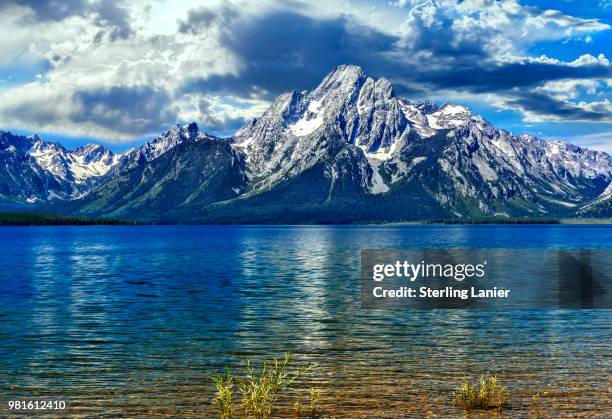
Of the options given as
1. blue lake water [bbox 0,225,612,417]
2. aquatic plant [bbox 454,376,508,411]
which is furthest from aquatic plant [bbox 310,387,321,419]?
aquatic plant [bbox 454,376,508,411]

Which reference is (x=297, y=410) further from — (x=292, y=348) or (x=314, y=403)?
(x=292, y=348)

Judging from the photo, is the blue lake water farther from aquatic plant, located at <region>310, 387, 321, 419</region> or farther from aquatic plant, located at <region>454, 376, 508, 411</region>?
aquatic plant, located at <region>454, 376, 508, 411</region>

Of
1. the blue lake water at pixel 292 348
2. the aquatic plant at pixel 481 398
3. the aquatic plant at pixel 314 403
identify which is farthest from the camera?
the blue lake water at pixel 292 348

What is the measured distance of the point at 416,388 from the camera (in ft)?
119

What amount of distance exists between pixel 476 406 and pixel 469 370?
9219 mm

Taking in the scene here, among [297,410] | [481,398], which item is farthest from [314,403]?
[481,398]

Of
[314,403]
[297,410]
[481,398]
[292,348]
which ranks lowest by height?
[292,348]

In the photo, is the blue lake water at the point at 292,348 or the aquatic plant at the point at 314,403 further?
the blue lake water at the point at 292,348

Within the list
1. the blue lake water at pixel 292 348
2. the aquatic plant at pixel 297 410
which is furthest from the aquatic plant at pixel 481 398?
the aquatic plant at pixel 297 410

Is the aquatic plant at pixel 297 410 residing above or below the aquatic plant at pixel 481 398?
below

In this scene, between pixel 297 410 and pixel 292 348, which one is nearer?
pixel 297 410

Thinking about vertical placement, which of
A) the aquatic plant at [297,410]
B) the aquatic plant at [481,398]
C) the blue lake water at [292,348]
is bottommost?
the blue lake water at [292,348]

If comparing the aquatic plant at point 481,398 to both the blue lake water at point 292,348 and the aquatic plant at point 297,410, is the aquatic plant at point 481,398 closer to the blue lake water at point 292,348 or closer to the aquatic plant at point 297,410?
the blue lake water at point 292,348

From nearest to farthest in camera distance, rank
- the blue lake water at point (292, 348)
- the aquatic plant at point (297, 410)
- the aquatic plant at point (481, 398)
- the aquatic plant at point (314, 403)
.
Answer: the aquatic plant at point (297, 410), the aquatic plant at point (314, 403), the aquatic plant at point (481, 398), the blue lake water at point (292, 348)
